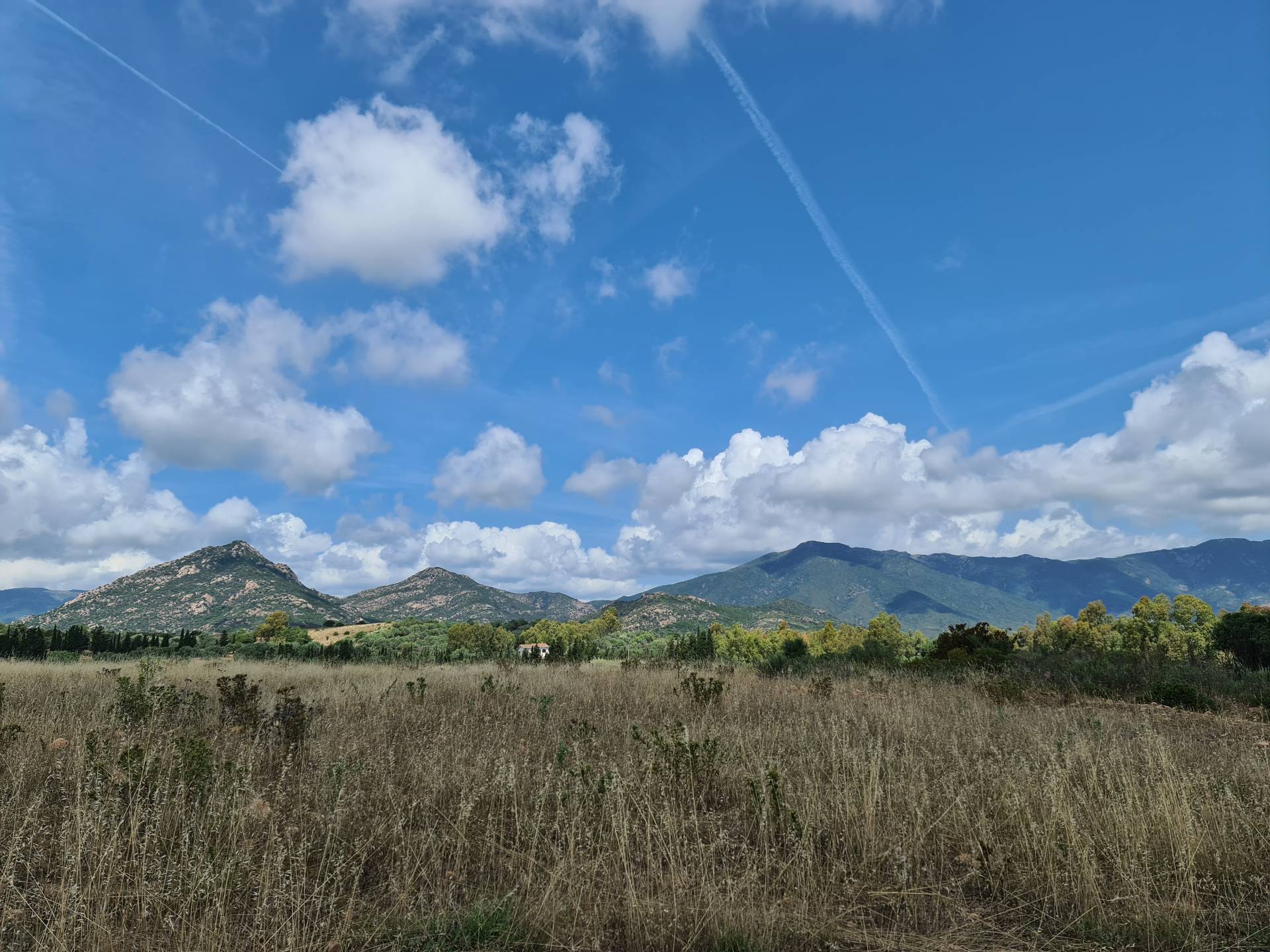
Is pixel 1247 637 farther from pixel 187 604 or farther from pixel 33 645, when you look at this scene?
pixel 187 604

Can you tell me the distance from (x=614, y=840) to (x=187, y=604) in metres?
213

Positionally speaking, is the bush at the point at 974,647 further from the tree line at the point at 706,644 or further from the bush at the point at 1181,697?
the bush at the point at 1181,697

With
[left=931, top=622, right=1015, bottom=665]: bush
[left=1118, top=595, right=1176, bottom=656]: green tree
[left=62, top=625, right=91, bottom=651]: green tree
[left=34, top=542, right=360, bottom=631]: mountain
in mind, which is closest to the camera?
[left=931, top=622, right=1015, bottom=665]: bush

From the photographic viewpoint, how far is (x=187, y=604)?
6841 inches

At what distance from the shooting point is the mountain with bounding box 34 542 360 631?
15612 cm

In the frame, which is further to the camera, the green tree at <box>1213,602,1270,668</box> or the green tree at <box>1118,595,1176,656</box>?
the green tree at <box>1118,595,1176,656</box>

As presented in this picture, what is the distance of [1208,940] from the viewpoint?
3973 millimetres

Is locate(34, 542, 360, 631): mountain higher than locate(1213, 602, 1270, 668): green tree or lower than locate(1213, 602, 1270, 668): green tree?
higher

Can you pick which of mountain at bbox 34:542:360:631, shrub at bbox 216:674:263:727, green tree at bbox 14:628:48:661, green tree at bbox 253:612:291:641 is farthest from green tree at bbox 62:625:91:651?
mountain at bbox 34:542:360:631

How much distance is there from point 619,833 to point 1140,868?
4044 mm

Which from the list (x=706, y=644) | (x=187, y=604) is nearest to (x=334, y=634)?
(x=706, y=644)

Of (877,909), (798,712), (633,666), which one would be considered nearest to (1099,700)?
(798,712)

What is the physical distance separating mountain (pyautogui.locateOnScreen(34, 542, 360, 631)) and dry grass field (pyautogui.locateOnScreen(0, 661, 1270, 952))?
153130 millimetres

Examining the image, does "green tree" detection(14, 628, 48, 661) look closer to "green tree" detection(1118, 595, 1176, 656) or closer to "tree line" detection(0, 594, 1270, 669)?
"tree line" detection(0, 594, 1270, 669)
